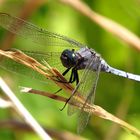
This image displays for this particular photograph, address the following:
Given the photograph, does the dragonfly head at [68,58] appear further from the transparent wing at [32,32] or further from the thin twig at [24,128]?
the thin twig at [24,128]

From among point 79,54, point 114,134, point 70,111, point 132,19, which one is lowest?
point 114,134

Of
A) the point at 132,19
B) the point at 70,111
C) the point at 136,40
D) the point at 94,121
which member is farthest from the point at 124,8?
the point at 70,111

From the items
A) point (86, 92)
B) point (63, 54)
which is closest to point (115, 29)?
point (63, 54)

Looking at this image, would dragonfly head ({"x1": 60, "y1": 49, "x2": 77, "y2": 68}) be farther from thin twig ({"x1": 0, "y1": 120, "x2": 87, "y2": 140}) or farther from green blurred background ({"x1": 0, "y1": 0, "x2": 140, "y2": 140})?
green blurred background ({"x1": 0, "y1": 0, "x2": 140, "y2": 140})

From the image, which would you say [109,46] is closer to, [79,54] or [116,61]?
[116,61]

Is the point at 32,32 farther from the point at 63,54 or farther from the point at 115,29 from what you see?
the point at 115,29

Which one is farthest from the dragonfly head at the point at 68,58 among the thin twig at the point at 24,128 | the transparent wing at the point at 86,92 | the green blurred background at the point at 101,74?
the green blurred background at the point at 101,74
